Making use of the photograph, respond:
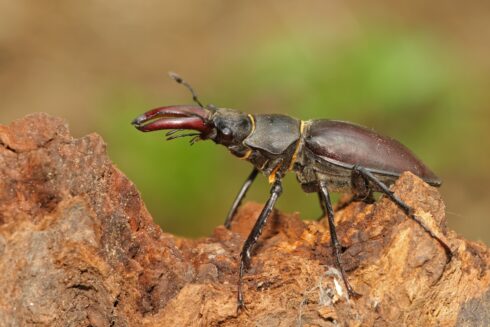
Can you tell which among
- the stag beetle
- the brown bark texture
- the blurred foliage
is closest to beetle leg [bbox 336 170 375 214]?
the stag beetle

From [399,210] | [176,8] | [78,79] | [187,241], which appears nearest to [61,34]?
[78,79]

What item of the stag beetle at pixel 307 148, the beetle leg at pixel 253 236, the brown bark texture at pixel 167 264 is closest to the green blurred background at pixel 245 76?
the stag beetle at pixel 307 148

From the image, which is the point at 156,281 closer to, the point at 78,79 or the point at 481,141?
the point at 481,141

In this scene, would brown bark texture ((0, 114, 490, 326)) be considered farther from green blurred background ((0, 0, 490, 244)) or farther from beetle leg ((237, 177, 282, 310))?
green blurred background ((0, 0, 490, 244))

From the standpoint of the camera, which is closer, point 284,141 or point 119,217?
point 119,217

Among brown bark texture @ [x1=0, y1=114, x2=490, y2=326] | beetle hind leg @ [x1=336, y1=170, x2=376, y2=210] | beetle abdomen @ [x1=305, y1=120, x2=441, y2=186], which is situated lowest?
brown bark texture @ [x1=0, y1=114, x2=490, y2=326]

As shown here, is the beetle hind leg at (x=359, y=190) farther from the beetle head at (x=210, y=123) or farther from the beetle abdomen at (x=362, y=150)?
the beetle head at (x=210, y=123)
